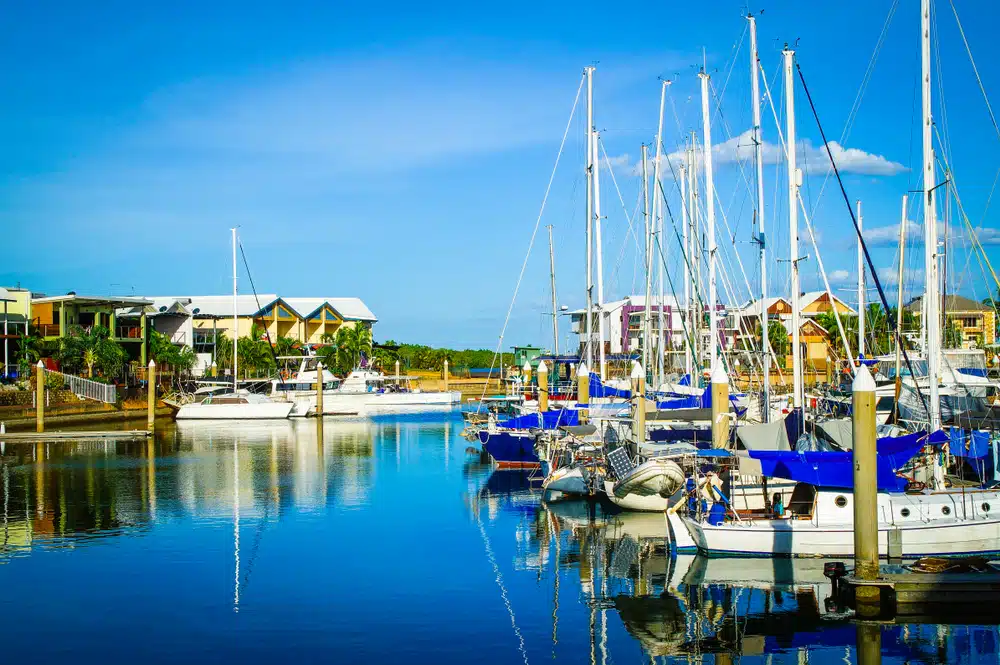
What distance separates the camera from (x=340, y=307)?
133250 mm

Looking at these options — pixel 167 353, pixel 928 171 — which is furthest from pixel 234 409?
pixel 928 171

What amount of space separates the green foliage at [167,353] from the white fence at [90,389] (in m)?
13.0

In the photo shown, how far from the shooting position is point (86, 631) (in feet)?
67.1

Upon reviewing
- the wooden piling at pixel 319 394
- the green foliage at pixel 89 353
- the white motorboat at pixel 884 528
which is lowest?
the white motorboat at pixel 884 528

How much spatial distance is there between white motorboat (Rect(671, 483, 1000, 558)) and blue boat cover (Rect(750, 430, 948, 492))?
0.51m

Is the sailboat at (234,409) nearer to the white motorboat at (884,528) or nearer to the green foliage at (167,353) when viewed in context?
the green foliage at (167,353)

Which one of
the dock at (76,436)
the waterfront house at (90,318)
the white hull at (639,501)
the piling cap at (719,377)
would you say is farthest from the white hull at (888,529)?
the waterfront house at (90,318)

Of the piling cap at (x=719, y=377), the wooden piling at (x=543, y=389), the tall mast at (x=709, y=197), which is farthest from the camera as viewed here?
the wooden piling at (x=543, y=389)

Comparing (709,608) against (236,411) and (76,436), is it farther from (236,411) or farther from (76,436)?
(236,411)

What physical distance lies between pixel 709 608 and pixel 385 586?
8.04 metres

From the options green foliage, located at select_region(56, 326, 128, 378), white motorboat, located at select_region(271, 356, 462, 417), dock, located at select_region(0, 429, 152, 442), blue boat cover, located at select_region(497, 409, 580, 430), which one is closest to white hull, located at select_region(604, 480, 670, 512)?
blue boat cover, located at select_region(497, 409, 580, 430)

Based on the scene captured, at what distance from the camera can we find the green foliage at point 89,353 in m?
77.4

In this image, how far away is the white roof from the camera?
12069 centimetres

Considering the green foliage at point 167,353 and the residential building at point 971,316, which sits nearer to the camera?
the residential building at point 971,316
